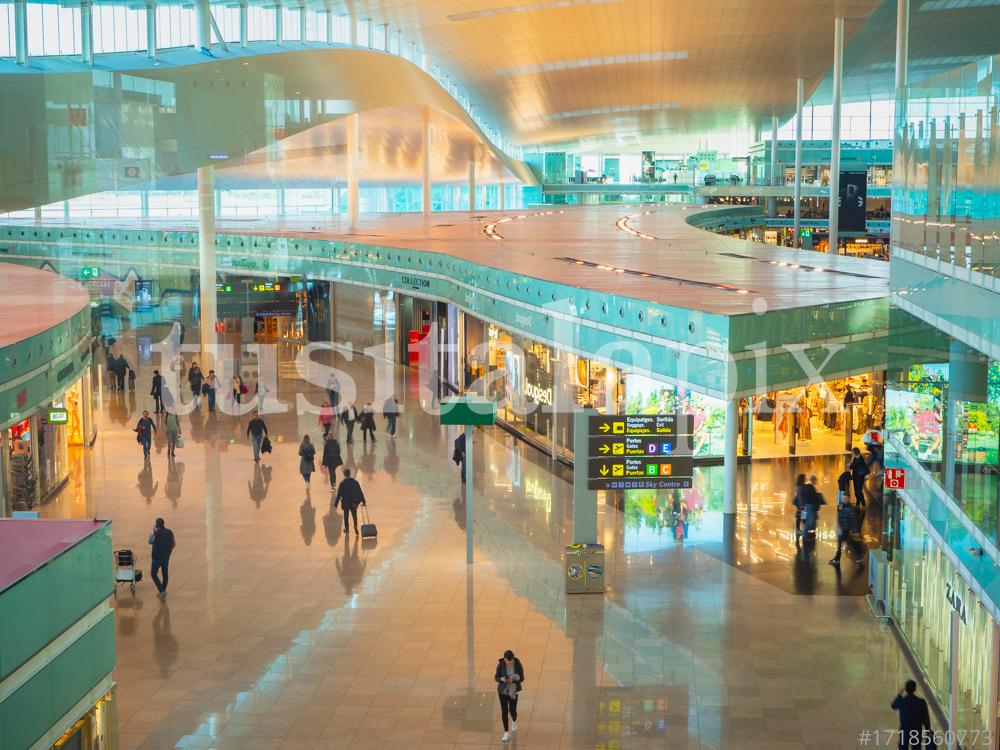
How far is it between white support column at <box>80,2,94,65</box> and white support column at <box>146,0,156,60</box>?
1.58 m

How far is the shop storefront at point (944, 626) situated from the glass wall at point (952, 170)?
283 cm

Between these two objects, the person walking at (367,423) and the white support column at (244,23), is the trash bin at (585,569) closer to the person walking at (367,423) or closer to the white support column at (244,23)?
the white support column at (244,23)

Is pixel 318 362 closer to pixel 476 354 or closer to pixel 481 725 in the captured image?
pixel 476 354

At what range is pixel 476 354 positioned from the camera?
29234 millimetres

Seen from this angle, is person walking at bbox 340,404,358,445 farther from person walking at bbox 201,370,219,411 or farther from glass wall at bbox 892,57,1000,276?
glass wall at bbox 892,57,1000,276

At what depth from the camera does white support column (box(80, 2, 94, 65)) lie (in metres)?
9.18

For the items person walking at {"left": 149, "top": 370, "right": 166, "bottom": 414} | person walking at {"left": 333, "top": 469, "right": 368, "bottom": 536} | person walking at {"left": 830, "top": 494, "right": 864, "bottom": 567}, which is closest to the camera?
person walking at {"left": 830, "top": 494, "right": 864, "bottom": 567}

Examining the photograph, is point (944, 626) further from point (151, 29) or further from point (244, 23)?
point (244, 23)

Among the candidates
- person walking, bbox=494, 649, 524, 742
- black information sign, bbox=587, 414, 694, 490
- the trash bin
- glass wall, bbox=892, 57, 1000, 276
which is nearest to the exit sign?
glass wall, bbox=892, 57, 1000, 276

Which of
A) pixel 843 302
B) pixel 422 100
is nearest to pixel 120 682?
pixel 843 302

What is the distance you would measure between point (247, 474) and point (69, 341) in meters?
4.56

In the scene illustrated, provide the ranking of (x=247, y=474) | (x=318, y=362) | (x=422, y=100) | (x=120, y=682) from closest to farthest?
(x=120, y=682)
(x=247, y=474)
(x=318, y=362)
(x=422, y=100)

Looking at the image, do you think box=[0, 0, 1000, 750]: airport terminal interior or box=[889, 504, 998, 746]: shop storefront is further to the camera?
box=[889, 504, 998, 746]: shop storefront

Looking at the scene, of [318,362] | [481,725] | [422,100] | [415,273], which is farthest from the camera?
[422,100]
